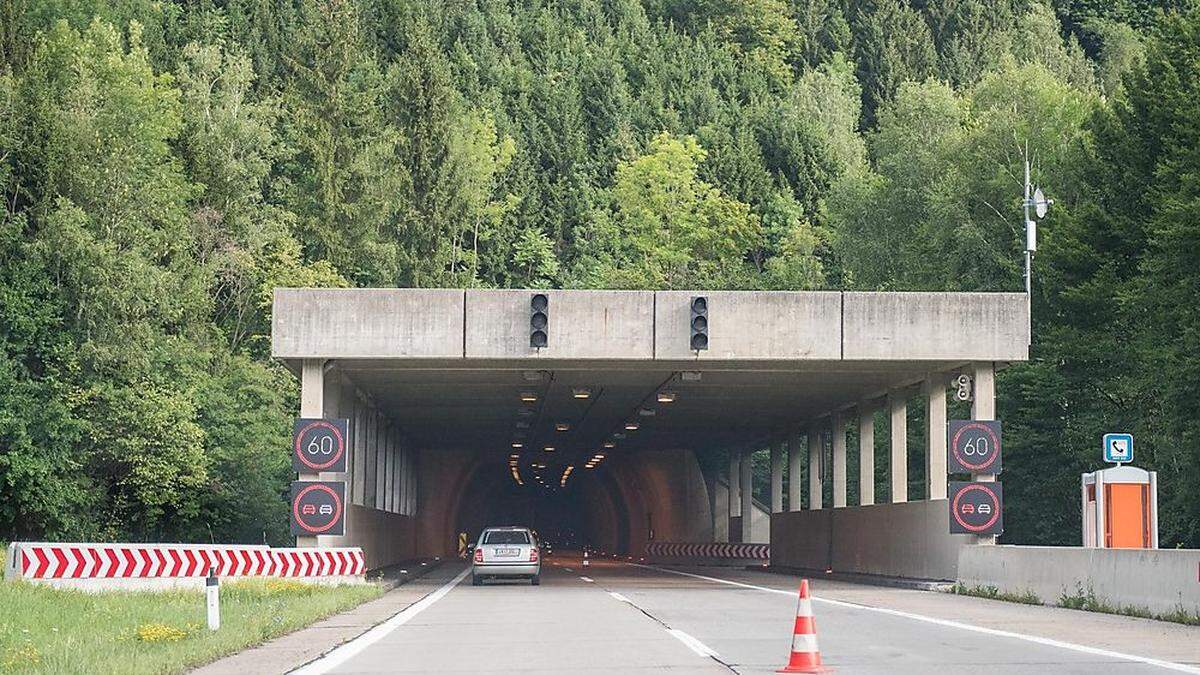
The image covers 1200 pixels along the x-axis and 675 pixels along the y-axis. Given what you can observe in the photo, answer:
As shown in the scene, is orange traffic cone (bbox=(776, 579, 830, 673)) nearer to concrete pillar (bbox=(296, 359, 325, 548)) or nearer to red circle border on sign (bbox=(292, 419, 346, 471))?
red circle border on sign (bbox=(292, 419, 346, 471))

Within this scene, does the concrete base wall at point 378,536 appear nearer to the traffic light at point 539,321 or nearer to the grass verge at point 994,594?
the traffic light at point 539,321

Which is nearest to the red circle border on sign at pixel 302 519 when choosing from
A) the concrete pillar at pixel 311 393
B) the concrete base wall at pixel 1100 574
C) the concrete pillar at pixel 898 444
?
the concrete pillar at pixel 311 393

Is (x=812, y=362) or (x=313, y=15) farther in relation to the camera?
(x=313, y=15)

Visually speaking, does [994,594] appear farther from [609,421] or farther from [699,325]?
[609,421]

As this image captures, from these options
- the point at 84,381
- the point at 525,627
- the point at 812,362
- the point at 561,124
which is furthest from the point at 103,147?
the point at 561,124

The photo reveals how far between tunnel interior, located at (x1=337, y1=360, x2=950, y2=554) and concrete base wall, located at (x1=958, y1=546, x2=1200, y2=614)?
7400 mm

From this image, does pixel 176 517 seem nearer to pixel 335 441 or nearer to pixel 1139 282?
pixel 335 441

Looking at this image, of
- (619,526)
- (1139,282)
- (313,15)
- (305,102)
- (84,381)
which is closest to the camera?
(1139,282)

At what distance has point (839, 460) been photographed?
184 ft

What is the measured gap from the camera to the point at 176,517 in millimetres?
65438

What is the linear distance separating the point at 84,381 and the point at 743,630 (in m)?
44.5

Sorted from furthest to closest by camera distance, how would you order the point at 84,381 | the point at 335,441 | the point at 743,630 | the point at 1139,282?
the point at 84,381, the point at 1139,282, the point at 335,441, the point at 743,630

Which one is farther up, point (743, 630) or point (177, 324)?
point (177, 324)

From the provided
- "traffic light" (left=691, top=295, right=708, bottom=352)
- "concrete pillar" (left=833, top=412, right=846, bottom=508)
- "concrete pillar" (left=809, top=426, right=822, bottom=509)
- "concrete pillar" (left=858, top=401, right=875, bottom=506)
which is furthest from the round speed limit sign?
"concrete pillar" (left=809, top=426, right=822, bottom=509)
